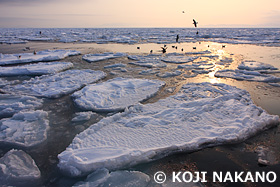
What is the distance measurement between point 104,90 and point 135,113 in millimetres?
2066

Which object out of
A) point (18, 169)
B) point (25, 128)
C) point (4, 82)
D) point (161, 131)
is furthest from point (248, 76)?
point (4, 82)

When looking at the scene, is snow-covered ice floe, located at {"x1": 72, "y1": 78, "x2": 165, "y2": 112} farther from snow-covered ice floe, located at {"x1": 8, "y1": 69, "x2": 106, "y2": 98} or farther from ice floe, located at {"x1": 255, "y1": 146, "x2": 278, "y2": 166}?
ice floe, located at {"x1": 255, "y1": 146, "x2": 278, "y2": 166}

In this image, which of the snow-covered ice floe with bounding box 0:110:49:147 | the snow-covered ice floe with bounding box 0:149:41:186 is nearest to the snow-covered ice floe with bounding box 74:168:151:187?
the snow-covered ice floe with bounding box 0:149:41:186

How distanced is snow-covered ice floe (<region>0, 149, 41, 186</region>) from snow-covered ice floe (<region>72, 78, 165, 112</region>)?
2142 millimetres

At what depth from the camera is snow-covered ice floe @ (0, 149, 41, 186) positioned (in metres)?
2.80

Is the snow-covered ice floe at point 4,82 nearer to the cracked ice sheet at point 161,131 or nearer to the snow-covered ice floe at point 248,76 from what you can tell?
the cracked ice sheet at point 161,131

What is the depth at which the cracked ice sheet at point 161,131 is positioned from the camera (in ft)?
10.3

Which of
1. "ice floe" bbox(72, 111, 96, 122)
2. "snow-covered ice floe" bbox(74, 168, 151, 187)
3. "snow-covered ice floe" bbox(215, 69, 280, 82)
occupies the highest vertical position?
"snow-covered ice floe" bbox(215, 69, 280, 82)

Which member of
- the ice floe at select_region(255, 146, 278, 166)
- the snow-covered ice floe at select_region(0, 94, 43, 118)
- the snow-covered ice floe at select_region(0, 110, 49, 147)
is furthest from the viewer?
the snow-covered ice floe at select_region(0, 94, 43, 118)

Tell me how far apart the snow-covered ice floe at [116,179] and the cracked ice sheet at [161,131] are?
0.15 meters

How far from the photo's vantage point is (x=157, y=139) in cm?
368

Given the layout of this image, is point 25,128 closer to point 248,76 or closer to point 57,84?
point 57,84

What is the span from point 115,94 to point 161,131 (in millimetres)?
2680

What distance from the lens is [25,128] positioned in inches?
164
